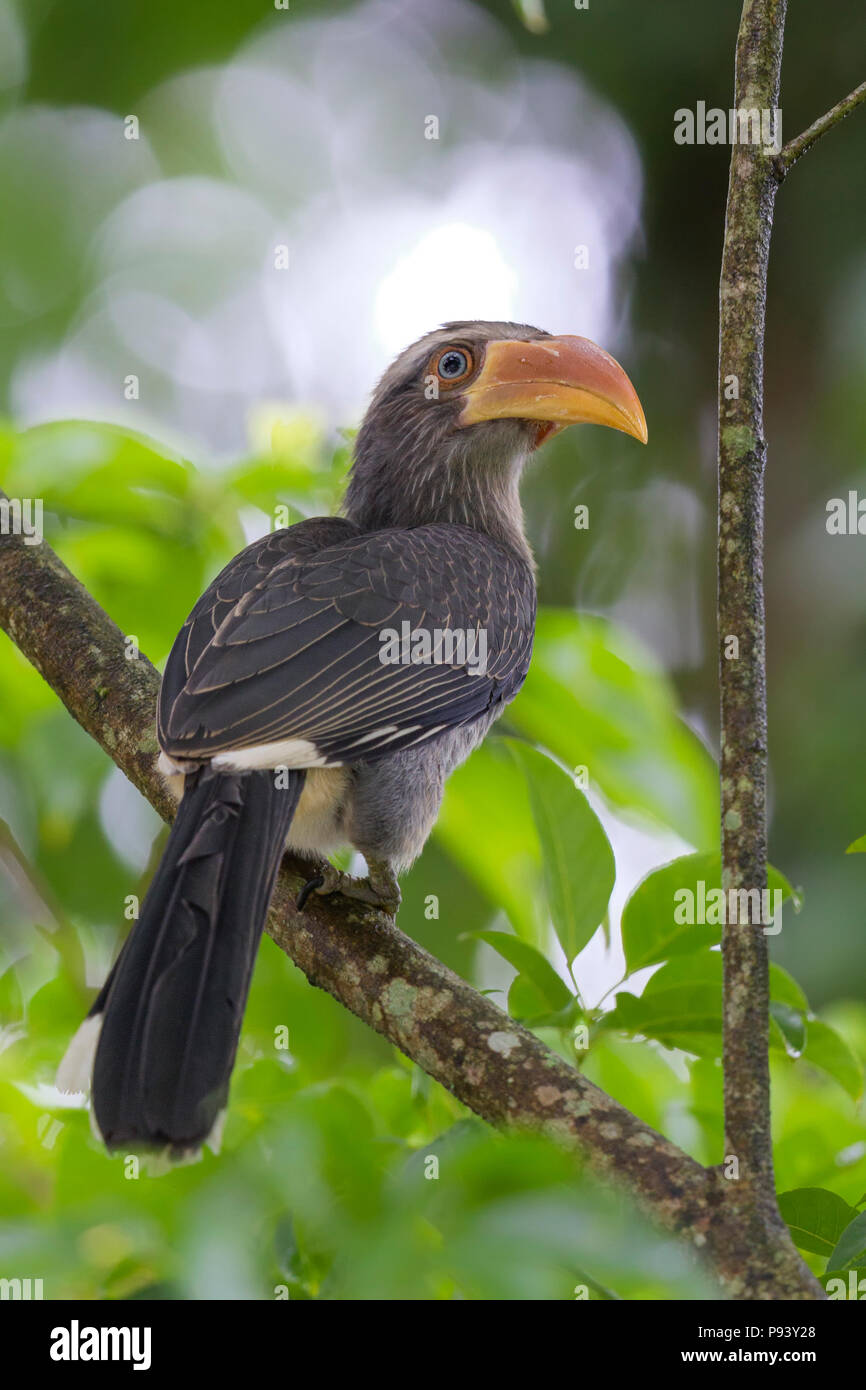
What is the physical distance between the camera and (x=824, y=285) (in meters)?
6.50

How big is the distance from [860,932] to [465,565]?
3.24 meters

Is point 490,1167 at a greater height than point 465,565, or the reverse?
point 465,565

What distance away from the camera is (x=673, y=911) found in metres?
1.92

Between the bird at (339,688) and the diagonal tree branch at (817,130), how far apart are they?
3.64 ft

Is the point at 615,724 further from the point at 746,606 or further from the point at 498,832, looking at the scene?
the point at 746,606

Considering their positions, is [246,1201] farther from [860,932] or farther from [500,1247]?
[860,932]

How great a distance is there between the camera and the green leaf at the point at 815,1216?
1584mm

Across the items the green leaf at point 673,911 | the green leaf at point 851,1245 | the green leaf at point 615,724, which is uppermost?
the green leaf at point 615,724

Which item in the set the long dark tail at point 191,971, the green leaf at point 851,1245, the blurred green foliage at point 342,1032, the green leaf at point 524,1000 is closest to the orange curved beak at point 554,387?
the blurred green foliage at point 342,1032

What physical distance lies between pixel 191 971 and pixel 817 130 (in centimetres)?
144

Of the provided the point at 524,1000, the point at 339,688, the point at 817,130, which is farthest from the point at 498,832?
the point at 817,130

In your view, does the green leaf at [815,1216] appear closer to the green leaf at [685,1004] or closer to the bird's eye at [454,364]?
the green leaf at [685,1004]

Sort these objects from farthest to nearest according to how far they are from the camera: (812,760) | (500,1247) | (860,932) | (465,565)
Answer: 1. (812,760)
2. (860,932)
3. (465,565)
4. (500,1247)
